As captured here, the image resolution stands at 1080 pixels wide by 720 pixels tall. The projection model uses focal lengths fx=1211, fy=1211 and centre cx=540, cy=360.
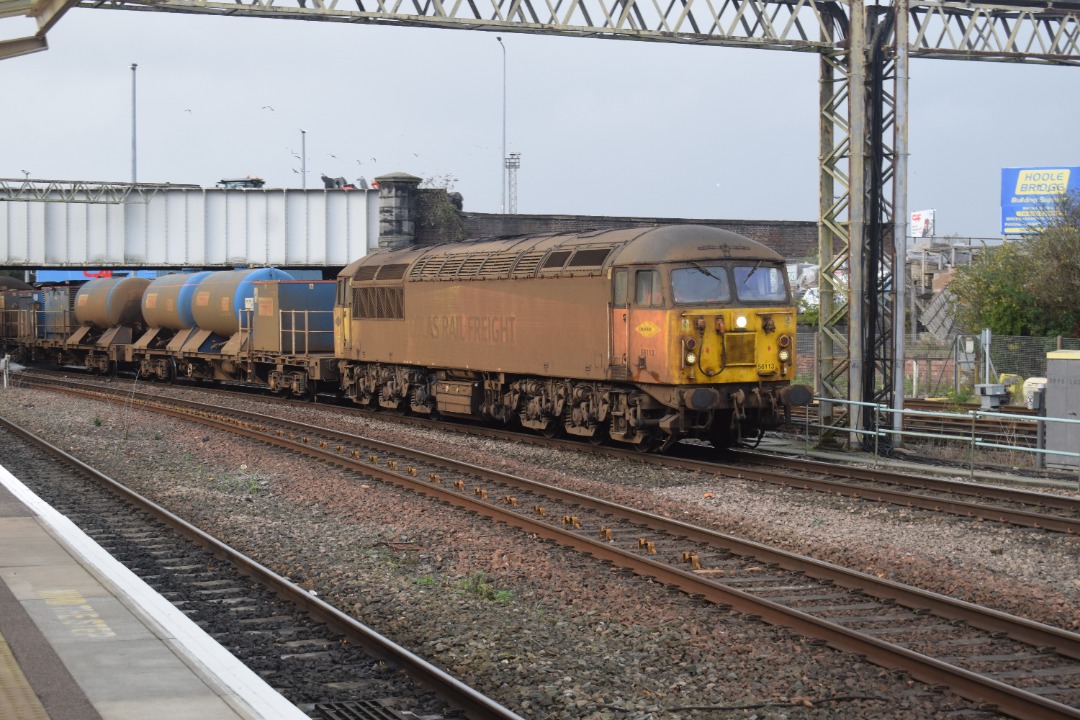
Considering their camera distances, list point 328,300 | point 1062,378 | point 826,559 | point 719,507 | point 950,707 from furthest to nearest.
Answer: point 328,300, point 1062,378, point 719,507, point 826,559, point 950,707

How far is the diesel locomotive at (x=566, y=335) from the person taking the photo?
17.6 m

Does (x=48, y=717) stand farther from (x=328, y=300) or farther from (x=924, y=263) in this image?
(x=924, y=263)

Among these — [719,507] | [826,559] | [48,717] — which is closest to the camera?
[48,717]

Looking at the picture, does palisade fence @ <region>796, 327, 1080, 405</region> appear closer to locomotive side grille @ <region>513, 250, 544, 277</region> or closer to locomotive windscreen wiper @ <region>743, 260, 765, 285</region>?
locomotive side grille @ <region>513, 250, 544, 277</region>

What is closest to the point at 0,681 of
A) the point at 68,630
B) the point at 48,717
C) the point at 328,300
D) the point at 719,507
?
the point at 48,717

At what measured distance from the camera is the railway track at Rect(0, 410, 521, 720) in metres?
7.30

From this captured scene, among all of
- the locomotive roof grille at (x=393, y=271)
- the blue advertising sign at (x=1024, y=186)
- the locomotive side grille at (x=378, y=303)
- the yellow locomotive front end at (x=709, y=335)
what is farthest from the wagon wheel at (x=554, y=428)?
the blue advertising sign at (x=1024, y=186)

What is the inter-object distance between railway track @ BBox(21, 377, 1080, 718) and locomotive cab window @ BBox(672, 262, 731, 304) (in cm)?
394

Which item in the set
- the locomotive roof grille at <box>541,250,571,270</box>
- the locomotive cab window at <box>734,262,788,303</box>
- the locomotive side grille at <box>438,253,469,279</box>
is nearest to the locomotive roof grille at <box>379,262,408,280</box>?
the locomotive side grille at <box>438,253,469,279</box>

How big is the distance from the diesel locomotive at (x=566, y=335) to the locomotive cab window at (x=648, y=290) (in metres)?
0.02

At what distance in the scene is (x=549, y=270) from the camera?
19719 mm

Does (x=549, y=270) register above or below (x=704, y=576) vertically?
above

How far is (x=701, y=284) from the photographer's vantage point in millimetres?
17719

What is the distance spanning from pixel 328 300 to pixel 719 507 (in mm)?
18852
